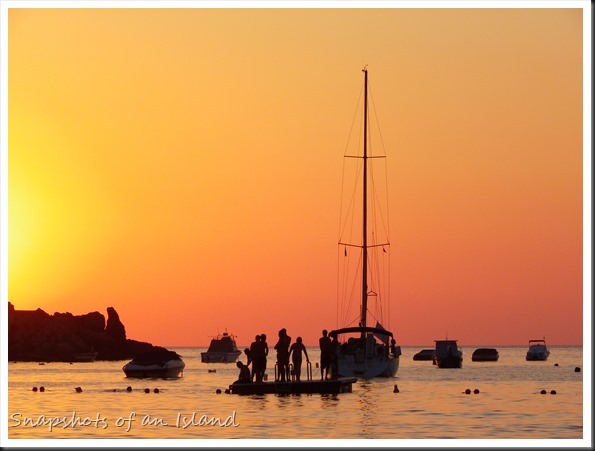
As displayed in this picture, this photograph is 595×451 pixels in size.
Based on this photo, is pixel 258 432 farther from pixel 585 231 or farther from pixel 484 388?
pixel 484 388

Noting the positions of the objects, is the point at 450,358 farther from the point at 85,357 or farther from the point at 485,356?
the point at 85,357

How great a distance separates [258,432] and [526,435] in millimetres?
8942

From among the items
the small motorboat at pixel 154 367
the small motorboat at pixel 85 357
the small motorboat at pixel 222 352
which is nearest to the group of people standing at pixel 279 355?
the small motorboat at pixel 154 367

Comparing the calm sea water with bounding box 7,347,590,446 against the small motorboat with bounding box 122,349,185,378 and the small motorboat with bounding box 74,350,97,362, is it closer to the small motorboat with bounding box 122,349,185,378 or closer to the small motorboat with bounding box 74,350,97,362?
the small motorboat with bounding box 122,349,185,378

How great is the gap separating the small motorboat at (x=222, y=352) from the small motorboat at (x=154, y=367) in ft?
246

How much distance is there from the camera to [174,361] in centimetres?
9406

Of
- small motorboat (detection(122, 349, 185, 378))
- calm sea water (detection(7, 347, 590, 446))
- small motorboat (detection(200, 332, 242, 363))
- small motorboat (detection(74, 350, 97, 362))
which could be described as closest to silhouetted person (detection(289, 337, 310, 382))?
calm sea water (detection(7, 347, 590, 446))

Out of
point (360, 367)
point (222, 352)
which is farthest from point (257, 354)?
point (222, 352)

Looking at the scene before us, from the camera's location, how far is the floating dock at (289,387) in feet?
171

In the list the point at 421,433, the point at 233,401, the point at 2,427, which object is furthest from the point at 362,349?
the point at 2,427

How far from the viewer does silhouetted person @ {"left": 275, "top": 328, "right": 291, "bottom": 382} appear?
1993 inches

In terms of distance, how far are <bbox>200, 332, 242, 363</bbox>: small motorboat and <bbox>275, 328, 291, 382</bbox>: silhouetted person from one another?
383 feet

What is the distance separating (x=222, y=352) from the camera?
17212 cm

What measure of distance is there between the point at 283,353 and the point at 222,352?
399 ft
